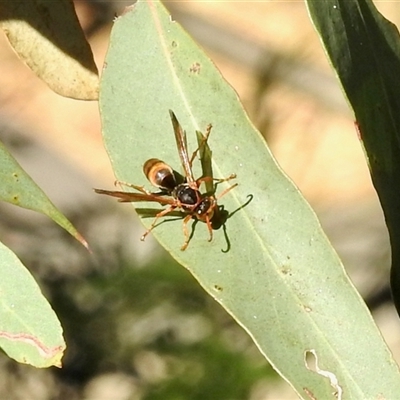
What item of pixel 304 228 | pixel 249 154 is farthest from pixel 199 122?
pixel 304 228

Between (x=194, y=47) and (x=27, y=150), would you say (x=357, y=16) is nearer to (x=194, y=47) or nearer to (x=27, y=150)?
(x=194, y=47)

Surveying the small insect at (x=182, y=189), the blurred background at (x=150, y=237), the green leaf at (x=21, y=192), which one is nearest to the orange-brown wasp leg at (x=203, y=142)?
the small insect at (x=182, y=189)

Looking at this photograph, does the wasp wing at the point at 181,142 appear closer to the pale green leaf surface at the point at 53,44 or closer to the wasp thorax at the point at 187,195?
the wasp thorax at the point at 187,195

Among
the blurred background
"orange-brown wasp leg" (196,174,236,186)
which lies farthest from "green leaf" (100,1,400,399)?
the blurred background

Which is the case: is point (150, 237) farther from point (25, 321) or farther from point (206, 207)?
point (25, 321)

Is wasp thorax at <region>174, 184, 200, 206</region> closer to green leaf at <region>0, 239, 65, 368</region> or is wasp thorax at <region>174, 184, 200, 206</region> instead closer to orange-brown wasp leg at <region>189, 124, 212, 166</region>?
orange-brown wasp leg at <region>189, 124, 212, 166</region>

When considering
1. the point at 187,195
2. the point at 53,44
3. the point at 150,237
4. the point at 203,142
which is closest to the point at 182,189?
the point at 187,195
